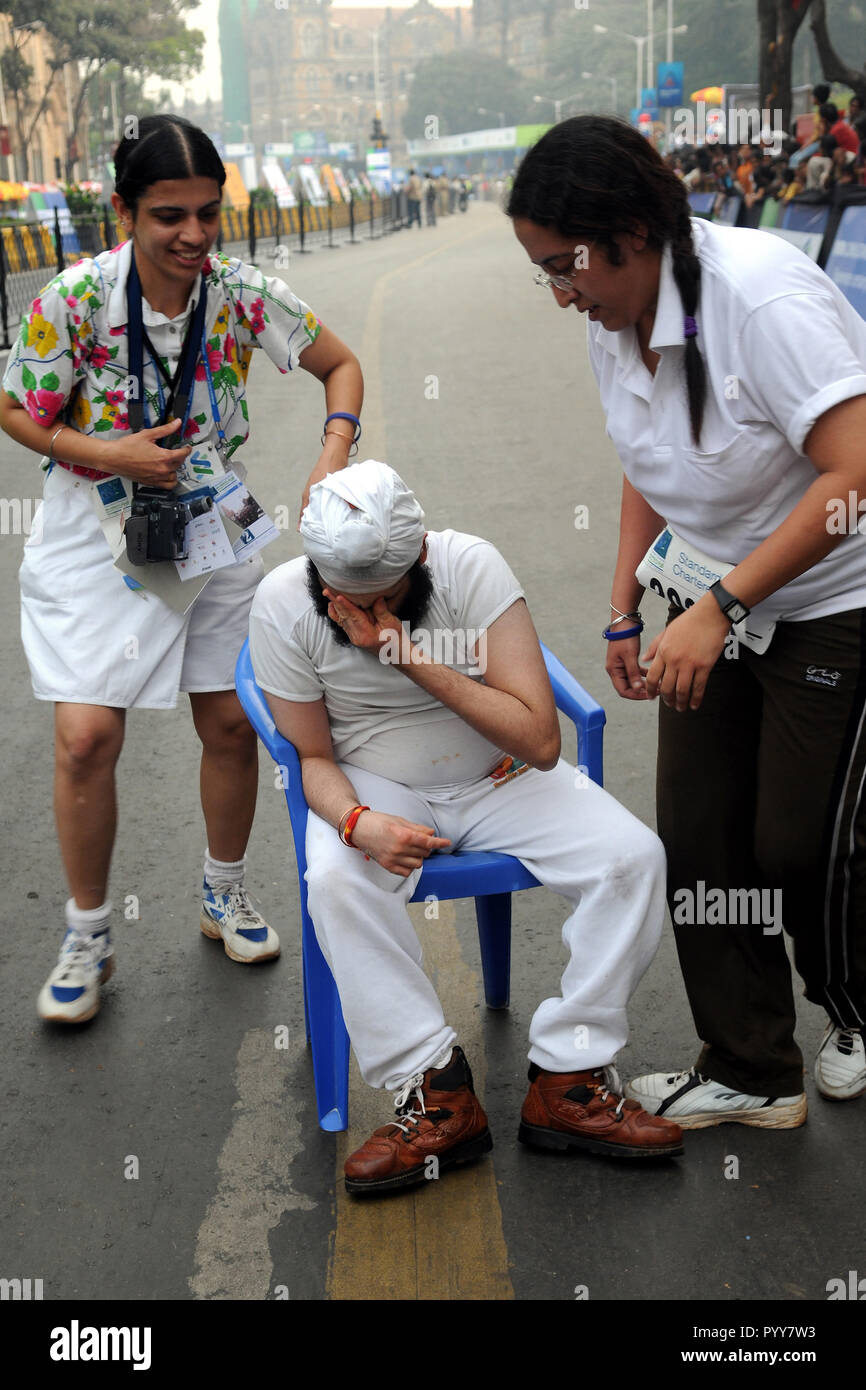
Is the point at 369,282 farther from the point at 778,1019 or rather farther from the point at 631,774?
the point at 778,1019

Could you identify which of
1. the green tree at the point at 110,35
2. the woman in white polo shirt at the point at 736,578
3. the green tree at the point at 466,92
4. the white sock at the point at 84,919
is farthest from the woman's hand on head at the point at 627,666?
the green tree at the point at 466,92

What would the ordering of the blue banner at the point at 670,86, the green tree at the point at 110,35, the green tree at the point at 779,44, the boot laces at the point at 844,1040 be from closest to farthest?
1. the boot laces at the point at 844,1040
2. the green tree at the point at 779,44
3. the blue banner at the point at 670,86
4. the green tree at the point at 110,35

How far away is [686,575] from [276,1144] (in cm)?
134

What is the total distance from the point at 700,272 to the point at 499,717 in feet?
2.73

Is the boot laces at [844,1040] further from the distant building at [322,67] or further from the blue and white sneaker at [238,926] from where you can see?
the distant building at [322,67]

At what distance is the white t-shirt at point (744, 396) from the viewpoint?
222 cm

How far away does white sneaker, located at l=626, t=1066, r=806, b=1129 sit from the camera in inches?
112

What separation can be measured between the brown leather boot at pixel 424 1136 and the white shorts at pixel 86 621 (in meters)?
1.06

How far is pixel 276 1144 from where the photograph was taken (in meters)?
2.83

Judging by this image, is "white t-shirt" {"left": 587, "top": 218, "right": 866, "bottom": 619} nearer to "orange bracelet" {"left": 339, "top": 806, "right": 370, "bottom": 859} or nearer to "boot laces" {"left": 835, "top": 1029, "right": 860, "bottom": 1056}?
"orange bracelet" {"left": 339, "top": 806, "right": 370, "bottom": 859}

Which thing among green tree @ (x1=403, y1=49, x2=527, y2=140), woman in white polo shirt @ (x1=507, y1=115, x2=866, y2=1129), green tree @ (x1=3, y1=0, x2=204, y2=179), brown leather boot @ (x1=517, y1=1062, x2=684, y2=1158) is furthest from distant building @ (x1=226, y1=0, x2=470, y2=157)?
brown leather boot @ (x1=517, y1=1062, x2=684, y2=1158)

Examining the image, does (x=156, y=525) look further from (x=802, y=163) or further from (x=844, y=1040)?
(x=802, y=163)

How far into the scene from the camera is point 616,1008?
2643mm

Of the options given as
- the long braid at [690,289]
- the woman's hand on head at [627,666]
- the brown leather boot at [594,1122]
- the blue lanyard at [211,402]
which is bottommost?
the brown leather boot at [594,1122]
